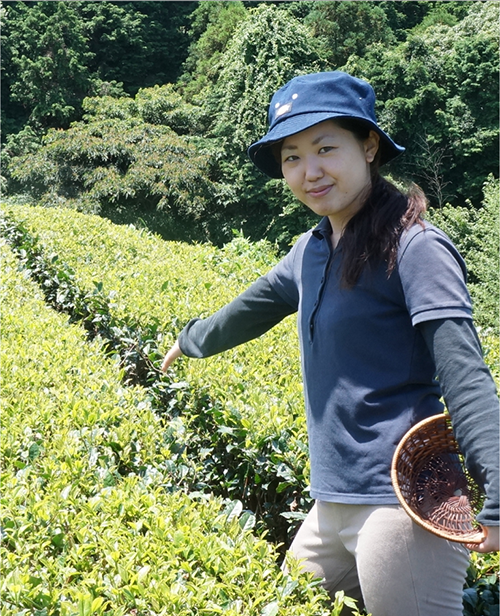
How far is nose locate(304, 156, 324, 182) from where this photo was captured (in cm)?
164

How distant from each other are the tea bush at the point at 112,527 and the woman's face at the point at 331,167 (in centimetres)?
92

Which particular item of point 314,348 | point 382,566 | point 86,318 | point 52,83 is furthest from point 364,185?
point 52,83

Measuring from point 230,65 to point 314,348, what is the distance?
2003 cm

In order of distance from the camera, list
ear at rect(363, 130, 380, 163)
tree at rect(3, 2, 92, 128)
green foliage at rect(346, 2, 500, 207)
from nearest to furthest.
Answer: ear at rect(363, 130, 380, 163) → green foliage at rect(346, 2, 500, 207) → tree at rect(3, 2, 92, 128)

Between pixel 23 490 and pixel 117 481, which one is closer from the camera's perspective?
pixel 23 490

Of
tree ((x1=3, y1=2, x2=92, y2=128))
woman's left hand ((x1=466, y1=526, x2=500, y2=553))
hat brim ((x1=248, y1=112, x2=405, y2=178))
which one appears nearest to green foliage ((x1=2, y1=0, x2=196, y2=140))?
tree ((x1=3, y1=2, x2=92, y2=128))

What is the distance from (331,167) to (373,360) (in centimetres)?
47

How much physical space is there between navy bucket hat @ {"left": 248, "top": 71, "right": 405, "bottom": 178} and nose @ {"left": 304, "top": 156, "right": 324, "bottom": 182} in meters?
0.09

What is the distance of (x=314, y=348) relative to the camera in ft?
5.51

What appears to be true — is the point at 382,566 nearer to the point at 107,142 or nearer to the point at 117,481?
the point at 117,481

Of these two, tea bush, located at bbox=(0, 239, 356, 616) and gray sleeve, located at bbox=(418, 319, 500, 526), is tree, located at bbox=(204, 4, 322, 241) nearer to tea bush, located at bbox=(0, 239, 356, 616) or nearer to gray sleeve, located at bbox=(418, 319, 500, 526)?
tea bush, located at bbox=(0, 239, 356, 616)

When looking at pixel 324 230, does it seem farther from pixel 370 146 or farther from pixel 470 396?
pixel 470 396

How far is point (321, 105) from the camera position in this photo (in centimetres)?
162

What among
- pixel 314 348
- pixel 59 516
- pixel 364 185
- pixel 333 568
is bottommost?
pixel 333 568
